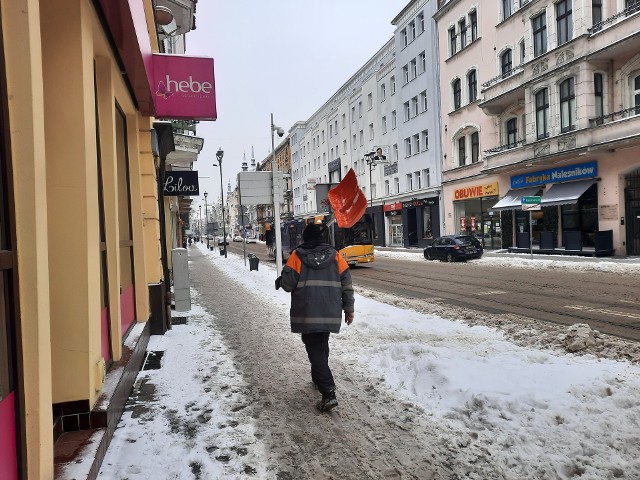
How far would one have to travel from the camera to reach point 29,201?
7.70ft

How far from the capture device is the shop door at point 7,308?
2240mm

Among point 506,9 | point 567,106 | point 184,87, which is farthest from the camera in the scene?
point 506,9

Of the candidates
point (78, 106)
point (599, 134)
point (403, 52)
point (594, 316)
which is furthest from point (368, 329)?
point (403, 52)

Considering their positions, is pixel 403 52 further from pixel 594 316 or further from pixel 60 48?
pixel 60 48

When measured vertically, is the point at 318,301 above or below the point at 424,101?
below

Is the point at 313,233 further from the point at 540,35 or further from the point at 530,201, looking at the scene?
the point at 540,35

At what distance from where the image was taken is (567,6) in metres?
22.0

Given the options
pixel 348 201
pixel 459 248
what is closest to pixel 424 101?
pixel 459 248

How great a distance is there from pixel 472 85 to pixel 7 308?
32.2 m

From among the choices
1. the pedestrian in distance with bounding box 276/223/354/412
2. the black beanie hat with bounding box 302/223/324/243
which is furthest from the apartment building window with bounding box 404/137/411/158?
the pedestrian in distance with bounding box 276/223/354/412

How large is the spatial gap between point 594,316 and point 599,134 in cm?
1534

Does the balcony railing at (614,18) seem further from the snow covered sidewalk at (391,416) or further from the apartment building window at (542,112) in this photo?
the snow covered sidewalk at (391,416)

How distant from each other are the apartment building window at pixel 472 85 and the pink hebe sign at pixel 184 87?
26603 millimetres

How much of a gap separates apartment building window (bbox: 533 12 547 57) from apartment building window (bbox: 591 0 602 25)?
9.49 ft
